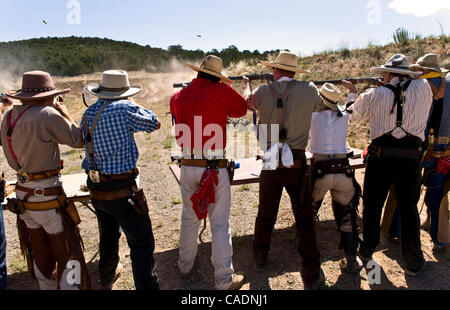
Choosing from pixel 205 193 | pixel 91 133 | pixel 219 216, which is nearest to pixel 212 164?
pixel 205 193

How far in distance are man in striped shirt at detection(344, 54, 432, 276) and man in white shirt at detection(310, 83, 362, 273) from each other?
275 mm

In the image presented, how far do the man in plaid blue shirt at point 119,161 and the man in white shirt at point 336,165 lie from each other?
194 centimetres

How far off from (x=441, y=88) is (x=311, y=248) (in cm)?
265

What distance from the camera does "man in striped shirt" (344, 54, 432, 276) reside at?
11.9 feet

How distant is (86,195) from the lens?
400cm

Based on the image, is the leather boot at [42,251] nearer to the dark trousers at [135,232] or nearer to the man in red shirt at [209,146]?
the dark trousers at [135,232]

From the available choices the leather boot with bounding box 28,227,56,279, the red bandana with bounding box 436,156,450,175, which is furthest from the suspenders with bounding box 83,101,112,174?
the red bandana with bounding box 436,156,450,175

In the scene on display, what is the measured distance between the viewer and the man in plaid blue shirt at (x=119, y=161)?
3.03m

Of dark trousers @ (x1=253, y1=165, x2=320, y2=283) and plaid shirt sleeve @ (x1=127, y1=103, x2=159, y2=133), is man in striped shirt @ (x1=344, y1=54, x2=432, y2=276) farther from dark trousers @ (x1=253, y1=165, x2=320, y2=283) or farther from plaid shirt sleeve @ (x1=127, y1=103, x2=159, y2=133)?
plaid shirt sleeve @ (x1=127, y1=103, x2=159, y2=133)

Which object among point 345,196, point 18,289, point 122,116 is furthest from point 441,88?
point 18,289

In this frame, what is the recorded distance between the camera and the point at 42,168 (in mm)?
3127

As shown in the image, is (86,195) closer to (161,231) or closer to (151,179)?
(161,231)

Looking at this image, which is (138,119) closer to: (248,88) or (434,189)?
(248,88)

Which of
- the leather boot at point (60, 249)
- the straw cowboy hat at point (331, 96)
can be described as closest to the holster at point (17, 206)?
the leather boot at point (60, 249)
